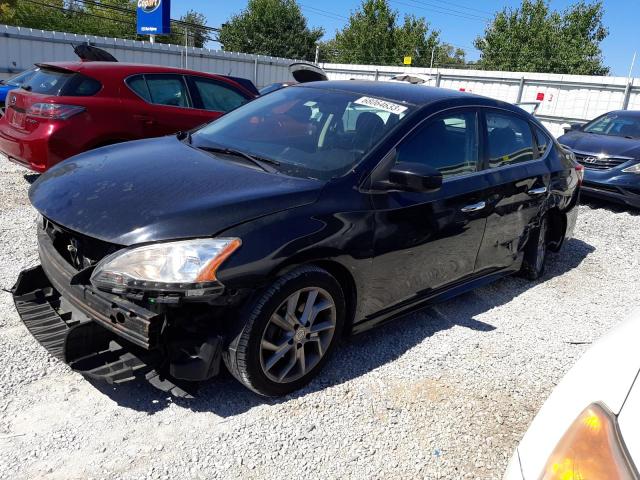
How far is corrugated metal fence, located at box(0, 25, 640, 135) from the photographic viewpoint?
48.1 feet

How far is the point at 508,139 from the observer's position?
423 centimetres

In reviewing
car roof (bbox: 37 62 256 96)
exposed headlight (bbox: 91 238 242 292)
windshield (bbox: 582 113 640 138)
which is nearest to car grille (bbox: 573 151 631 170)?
windshield (bbox: 582 113 640 138)

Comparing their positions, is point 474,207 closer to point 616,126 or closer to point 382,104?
point 382,104

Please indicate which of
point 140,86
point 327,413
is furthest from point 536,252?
point 140,86

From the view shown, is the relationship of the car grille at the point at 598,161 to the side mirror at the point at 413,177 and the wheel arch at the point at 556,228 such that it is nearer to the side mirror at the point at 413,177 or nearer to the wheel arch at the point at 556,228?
the wheel arch at the point at 556,228

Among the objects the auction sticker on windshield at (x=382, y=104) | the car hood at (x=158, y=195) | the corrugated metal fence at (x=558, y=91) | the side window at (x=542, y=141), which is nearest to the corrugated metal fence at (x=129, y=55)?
the corrugated metal fence at (x=558, y=91)

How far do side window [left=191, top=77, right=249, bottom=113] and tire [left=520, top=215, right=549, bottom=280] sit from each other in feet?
13.7

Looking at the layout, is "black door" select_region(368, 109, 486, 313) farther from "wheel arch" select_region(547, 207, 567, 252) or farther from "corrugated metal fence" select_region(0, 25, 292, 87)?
"corrugated metal fence" select_region(0, 25, 292, 87)

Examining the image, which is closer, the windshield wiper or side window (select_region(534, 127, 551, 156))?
the windshield wiper

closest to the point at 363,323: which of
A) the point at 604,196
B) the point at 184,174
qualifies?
the point at 184,174

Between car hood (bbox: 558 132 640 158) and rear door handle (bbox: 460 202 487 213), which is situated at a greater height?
car hood (bbox: 558 132 640 158)

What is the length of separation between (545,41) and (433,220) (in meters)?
39.9

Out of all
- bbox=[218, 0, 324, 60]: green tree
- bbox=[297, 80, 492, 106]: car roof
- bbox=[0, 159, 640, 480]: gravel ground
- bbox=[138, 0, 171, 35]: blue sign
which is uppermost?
bbox=[218, 0, 324, 60]: green tree

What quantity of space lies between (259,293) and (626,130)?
9072 mm
